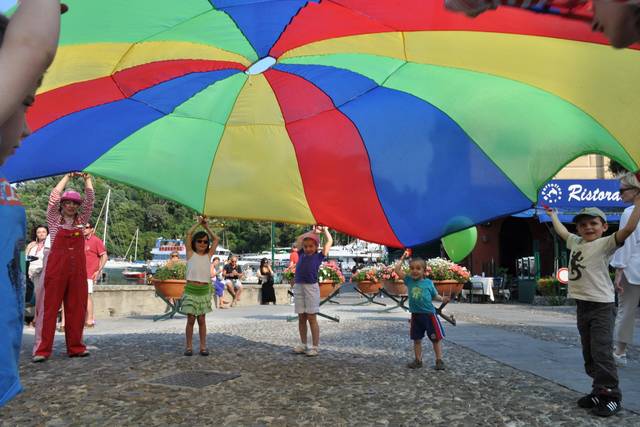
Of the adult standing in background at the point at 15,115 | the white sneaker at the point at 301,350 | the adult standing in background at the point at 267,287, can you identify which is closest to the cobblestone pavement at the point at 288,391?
the white sneaker at the point at 301,350

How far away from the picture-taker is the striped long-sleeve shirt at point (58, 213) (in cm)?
599

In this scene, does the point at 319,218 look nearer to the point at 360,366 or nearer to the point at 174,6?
the point at 360,366

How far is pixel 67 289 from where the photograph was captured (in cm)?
592

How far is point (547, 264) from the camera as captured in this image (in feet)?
65.1

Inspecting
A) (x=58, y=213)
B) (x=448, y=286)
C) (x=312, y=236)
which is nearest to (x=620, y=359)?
(x=312, y=236)

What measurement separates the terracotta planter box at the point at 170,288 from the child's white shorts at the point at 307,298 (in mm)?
4108

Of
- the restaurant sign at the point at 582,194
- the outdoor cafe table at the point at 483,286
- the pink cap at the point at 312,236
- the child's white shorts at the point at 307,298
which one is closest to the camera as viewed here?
the child's white shorts at the point at 307,298

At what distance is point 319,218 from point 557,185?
13.2 m

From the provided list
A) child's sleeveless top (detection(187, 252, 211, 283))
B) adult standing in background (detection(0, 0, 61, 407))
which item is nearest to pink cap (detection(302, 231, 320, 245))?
child's sleeveless top (detection(187, 252, 211, 283))

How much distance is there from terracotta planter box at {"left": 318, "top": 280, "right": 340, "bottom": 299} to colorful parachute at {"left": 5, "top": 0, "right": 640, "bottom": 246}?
17.2 ft

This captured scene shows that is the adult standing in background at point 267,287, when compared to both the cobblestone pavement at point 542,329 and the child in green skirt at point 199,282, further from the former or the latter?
the child in green skirt at point 199,282

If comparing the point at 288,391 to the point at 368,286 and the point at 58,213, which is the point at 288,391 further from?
the point at 368,286

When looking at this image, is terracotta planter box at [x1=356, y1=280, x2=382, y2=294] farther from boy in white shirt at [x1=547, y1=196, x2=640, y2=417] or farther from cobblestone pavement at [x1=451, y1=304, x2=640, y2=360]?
boy in white shirt at [x1=547, y1=196, x2=640, y2=417]

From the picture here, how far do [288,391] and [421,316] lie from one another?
181 centimetres
